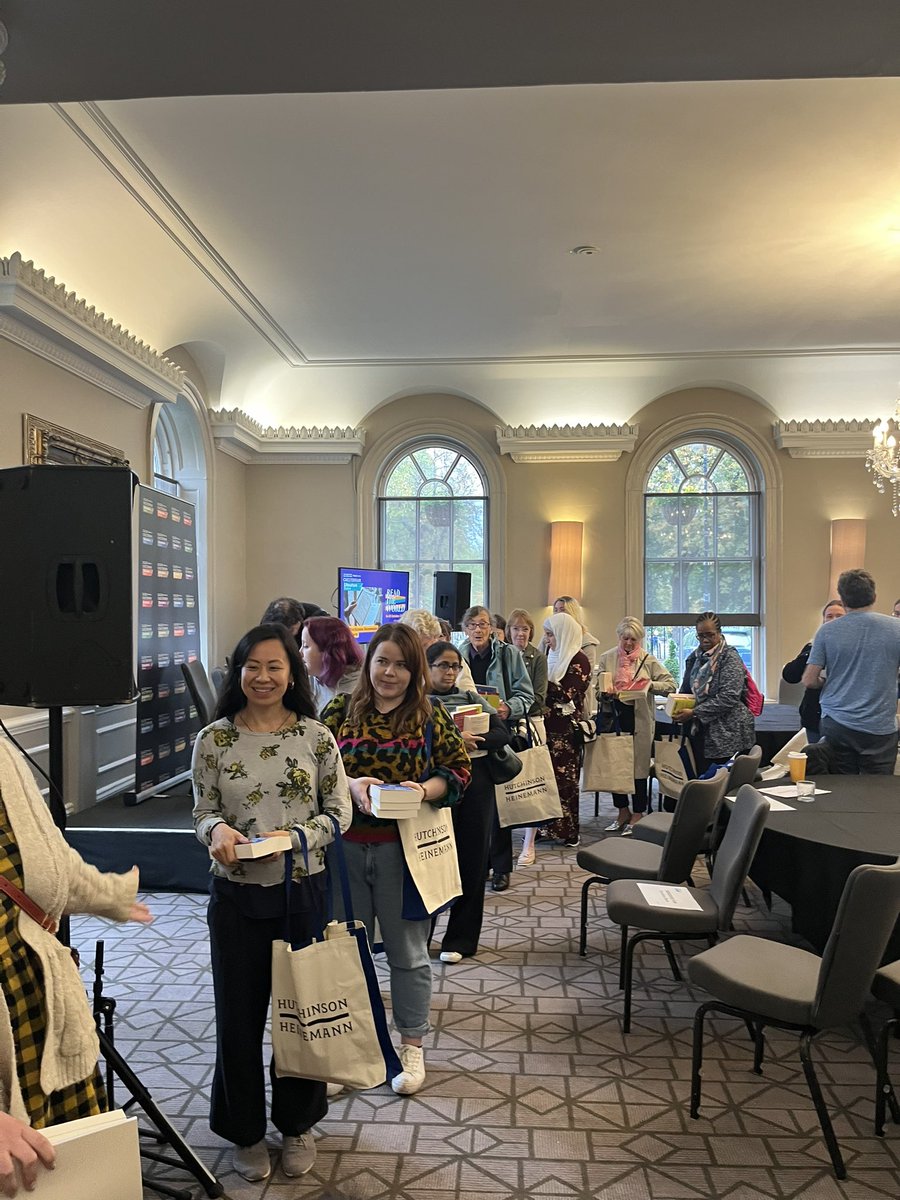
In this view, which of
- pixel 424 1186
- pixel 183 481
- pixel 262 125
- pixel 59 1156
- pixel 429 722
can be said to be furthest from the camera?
pixel 183 481

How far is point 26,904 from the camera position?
1492 millimetres

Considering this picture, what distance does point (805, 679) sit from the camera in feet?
16.8

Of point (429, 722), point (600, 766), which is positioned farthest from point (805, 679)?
point (429, 722)

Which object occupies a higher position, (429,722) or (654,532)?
(654,532)

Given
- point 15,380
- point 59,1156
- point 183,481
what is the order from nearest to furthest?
1. point 59,1156
2. point 15,380
3. point 183,481

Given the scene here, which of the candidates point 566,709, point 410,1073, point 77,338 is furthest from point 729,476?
point 410,1073

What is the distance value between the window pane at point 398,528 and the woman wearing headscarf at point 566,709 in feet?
12.9

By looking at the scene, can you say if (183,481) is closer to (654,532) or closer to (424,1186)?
(654,532)

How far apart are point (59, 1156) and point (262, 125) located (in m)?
4.44

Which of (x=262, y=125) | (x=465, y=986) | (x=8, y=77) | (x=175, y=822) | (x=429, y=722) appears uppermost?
(x=262, y=125)

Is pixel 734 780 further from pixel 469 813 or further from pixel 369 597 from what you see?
pixel 369 597

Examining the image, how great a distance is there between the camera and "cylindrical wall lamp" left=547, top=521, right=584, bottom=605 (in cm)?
916

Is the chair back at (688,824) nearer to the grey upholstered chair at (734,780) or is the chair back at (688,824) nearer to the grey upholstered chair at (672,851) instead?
the grey upholstered chair at (672,851)

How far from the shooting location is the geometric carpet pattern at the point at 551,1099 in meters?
2.37
